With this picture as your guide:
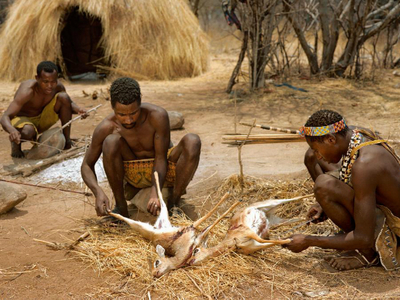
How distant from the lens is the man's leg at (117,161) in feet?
9.33

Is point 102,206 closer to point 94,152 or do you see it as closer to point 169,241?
point 94,152

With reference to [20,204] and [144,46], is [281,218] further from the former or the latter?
[144,46]

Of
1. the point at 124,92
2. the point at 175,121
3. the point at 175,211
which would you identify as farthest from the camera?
the point at 175,121

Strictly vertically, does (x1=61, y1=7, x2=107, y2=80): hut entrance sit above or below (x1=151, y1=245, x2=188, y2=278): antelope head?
above

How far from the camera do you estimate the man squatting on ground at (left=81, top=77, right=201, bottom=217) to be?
285 centimetres

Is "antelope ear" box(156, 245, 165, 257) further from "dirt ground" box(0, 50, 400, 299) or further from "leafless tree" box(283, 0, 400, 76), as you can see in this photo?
"leafless tree" box(283, 0, 400, 76)

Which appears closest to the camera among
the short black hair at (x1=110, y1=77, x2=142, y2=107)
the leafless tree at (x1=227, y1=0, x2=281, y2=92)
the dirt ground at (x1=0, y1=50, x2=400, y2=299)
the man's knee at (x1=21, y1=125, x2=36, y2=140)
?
the dirt ground at (x1=0, y1=50, x2=400, y2=299)

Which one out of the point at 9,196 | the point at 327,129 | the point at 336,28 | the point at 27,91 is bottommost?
the point at 9,196

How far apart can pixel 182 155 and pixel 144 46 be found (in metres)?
5.92

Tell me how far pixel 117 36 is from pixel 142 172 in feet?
19.3

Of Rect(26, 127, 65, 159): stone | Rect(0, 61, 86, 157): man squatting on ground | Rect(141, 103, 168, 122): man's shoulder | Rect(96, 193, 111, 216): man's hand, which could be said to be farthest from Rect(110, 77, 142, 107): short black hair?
Rect(26, 127, 65, 159): stone

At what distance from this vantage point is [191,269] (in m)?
2.29

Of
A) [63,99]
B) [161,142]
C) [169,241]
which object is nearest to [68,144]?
[63,99]

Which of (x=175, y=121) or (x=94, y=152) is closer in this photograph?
(x=94, y=152)
